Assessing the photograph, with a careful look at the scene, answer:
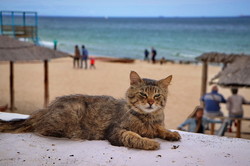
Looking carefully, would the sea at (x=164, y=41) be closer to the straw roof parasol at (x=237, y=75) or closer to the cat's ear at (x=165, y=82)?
the straw roof parasol at (x=237, y=75)

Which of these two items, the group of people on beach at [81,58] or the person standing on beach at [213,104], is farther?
the group of people on beach at [81,58]

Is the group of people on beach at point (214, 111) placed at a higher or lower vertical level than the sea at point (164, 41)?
lower

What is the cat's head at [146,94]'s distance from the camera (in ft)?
7.48

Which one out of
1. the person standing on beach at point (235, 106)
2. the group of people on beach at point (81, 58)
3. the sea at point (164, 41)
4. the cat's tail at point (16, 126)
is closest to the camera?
the cat's tail at point (16, 126)

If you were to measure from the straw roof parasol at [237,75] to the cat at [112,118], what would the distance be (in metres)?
5.19

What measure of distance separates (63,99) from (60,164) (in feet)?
2.41

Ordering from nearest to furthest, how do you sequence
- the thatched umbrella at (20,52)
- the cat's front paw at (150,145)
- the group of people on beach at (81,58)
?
the cat's front paw at (150,145), the thatched umbrella at (20,52), the group of people on beach at (81,58)

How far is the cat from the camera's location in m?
2.29

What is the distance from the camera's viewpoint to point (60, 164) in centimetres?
200

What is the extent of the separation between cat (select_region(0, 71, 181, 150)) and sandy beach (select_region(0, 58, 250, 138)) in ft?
15.0

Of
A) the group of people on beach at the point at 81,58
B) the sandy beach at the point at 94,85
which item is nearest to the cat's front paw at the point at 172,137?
the sandy beach at the point at 94,85

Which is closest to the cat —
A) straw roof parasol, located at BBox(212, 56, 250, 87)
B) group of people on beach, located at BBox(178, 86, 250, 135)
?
group of people on beach, located at BBox(178, 86, 250, 135)

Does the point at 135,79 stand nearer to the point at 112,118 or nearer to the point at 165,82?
the point at 165,82

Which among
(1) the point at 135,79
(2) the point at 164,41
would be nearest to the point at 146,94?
(1) the point at 135,79
